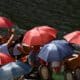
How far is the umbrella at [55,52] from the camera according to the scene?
341 inches

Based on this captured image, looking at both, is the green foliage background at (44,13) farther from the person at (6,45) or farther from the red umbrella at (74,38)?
the red umbrella at (74,38)

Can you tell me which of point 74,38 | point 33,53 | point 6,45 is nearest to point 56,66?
point 74,38

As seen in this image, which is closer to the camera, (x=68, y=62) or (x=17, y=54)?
(x=68, y=62)

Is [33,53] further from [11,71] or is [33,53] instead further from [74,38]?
[11,71]

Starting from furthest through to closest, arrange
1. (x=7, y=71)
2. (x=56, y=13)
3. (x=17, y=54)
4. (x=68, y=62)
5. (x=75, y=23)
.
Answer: (x=56, y=13)
(x=75, y=23)
(x=17, y=54)
(x=68, y=62)
(x=7, y=71)

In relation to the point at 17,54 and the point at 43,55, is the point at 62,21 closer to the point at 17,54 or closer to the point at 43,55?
the point at 17,54

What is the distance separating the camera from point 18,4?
24516mm

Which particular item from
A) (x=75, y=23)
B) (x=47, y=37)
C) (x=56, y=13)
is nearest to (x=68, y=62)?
(x=47, y=37)

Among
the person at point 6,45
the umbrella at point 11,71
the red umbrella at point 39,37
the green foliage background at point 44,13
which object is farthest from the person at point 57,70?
the green foliage background at point 44,13

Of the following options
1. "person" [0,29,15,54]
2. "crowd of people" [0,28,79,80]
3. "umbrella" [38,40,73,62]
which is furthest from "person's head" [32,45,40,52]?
"person" [0,29,15,54]

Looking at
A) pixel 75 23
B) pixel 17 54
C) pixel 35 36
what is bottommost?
pixel 75 23

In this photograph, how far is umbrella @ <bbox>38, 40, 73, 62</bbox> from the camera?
28.4ft

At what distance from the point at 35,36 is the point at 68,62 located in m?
1.27

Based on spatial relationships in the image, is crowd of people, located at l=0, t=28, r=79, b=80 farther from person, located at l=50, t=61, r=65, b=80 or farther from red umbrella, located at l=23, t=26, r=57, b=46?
red umbrella, located at l=23, t=26, r=57, b=46
